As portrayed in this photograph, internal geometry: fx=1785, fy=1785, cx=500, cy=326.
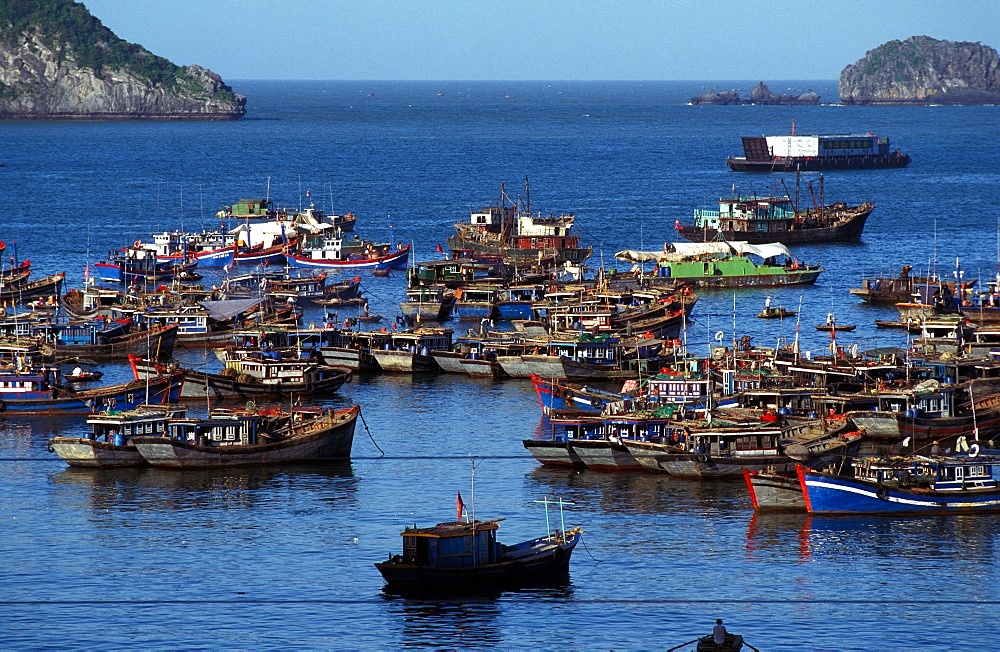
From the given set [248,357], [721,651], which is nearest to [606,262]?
[248,357]

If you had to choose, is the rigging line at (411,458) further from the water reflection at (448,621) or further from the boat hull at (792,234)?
the boat hull at (792,234)

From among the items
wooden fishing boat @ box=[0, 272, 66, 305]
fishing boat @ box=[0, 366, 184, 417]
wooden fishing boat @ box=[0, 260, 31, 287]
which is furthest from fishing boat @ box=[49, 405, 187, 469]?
wooden fishing boat @ box=[0, 260, 31, 287]

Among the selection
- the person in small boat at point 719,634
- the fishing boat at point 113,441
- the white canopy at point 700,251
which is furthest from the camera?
the white canopy at point 700,251

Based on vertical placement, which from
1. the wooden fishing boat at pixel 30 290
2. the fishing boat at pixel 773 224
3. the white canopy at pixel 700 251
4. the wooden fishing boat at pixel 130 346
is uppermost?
the fishing boat at pixel 773 224

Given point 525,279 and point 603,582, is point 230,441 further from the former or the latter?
point 525,279

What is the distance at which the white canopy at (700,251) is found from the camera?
113125 millimetres

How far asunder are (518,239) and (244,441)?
Result: 57.3 meters

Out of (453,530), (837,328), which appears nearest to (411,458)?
(453,530)

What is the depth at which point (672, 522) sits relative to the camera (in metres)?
55.4

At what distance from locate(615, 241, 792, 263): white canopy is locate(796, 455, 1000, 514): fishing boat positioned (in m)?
57.3

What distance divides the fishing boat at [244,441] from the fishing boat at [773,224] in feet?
222

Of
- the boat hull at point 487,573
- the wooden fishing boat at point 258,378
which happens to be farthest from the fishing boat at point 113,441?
the boat hull at point 487,573

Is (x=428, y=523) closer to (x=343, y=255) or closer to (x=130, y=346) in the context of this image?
(x=130, y=346)

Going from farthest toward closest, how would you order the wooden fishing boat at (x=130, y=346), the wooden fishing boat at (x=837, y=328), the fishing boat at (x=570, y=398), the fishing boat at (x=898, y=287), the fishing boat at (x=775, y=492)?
the fishing boat at (x=898, y=287) → the wooden fishing boat at (x=837, y=328) → the wooden fishing boat at (x=130, y=346) → the fishing boat at (x=570, y=398) → the fishing boat at (x=775, y=492)
